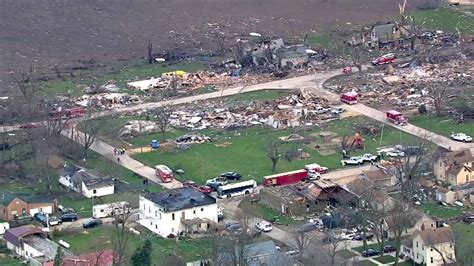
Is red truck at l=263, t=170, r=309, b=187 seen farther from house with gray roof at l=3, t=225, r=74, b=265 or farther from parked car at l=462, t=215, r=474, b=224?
house with gray roof at l=3, t=225, r=74, b=265

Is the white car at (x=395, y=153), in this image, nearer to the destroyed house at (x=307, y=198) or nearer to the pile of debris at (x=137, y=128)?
the destroyed house at (x=307, y=198)

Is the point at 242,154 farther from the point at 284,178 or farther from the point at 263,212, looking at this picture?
the point at 263,212

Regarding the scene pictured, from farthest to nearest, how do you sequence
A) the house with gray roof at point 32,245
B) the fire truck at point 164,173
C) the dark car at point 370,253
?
the fire truck at point 164,173 → the dark car at point 370,253 → the house with gray roof at point 32,245

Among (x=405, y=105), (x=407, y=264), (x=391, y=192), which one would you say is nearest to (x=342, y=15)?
(x=405, y=105)

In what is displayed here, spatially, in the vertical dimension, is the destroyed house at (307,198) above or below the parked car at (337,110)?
above

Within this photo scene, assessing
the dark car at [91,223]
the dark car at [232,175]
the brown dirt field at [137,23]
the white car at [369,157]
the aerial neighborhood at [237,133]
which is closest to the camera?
the aerial neighborhood at [237,133]

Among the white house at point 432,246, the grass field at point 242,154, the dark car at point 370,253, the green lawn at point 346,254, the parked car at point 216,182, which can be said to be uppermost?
the white house at point 432,246

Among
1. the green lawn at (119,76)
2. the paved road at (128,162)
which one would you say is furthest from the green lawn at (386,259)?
the green lawn at (119,76)

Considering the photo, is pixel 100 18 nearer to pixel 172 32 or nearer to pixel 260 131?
pixel 172 32
